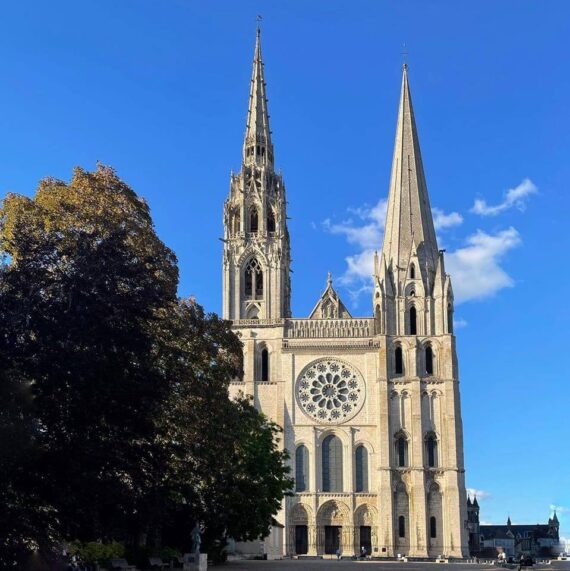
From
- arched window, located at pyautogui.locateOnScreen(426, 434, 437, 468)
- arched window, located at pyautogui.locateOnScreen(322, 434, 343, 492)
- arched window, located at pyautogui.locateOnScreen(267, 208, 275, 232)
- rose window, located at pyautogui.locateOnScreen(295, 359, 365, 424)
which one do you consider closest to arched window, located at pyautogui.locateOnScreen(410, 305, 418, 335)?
rose window, located at pyautogui.locateOnScreen(295, 359, 365, 424)

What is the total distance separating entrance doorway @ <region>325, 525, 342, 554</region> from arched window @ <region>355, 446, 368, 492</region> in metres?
3.08

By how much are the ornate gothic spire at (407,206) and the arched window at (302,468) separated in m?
14.7

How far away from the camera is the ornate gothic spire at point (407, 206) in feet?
233

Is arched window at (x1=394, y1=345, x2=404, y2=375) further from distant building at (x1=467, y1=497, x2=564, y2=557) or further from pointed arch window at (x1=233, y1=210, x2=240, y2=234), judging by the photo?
distant building at (x1=467, y1=497, x2=564, y2=557)

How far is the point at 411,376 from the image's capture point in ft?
218

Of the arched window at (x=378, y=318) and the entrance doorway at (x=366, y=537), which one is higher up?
the arched window at (x=378, y=318)

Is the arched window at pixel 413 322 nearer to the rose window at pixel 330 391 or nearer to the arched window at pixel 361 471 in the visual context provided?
the rose window at pixel 330 391

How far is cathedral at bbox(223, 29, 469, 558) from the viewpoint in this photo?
212 feet

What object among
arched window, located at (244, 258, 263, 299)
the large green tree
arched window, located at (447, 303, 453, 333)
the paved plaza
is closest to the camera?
the large green tree

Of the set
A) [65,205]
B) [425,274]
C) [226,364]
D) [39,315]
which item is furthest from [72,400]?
[425,274]

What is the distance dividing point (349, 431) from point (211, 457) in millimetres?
36945

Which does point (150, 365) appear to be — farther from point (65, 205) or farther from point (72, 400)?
point (65, 205)

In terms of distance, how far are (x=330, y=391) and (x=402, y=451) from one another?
21.7 ft

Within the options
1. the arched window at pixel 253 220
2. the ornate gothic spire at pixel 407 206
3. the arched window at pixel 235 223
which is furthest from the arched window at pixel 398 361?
the arched window at pixel 235 223
